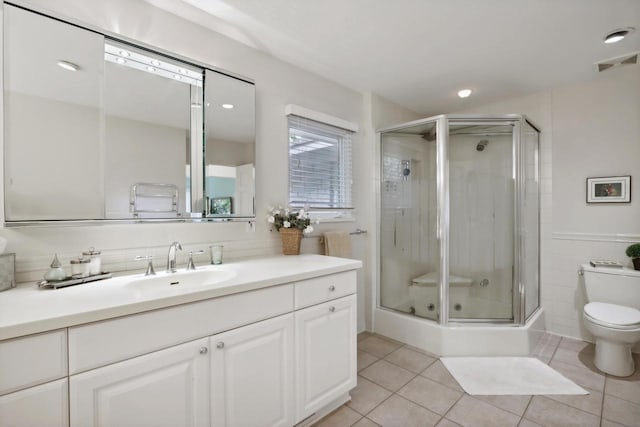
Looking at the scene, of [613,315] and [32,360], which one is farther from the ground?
[32,360]

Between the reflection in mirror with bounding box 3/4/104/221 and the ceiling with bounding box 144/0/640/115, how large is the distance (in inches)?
23.2

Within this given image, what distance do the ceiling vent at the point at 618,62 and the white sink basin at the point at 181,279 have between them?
312 cm

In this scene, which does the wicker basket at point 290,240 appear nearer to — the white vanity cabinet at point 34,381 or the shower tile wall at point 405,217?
the shower tile wall at point 405,217

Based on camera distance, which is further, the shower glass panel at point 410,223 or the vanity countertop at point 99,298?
the shower glass panel at point 410,223

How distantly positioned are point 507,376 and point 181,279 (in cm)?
228

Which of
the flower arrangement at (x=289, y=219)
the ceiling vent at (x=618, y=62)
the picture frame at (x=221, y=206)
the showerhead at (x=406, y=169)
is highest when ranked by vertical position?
the ceiling vent at (x=618, y=62)

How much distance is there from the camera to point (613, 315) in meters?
2.09

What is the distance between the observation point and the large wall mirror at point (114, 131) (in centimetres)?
123

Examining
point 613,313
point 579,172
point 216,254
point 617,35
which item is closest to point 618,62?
point 617,35

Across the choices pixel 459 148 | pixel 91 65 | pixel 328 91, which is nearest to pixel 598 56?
pixel 459 148

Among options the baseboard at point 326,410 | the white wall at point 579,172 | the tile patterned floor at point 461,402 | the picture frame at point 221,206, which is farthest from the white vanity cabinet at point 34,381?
the white wall at point 579,172

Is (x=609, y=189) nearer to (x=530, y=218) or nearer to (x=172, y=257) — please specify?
(x=530, y=218)

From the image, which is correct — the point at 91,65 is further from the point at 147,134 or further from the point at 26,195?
the point at 26,195

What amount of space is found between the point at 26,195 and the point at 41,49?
0.64m
